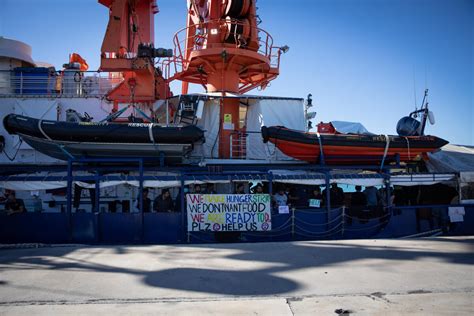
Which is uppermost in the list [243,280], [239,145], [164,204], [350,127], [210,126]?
[350,127]

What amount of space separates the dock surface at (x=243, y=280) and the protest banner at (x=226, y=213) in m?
1.95

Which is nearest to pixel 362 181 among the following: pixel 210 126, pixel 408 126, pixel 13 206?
pixel 408 126

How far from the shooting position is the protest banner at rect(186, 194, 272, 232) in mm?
11453

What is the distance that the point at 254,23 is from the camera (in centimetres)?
1616

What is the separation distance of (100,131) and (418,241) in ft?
31.5

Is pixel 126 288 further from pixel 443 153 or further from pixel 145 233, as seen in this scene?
pixel 443 153

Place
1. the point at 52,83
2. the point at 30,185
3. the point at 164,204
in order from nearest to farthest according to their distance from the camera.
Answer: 1. the point at 30,185
2. the point at 164,204
3. the point at 52,83

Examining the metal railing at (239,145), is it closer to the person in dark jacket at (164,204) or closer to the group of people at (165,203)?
the group of people at (165,203)

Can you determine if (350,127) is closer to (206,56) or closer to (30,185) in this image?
(206,56)

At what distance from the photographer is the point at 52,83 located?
17703mm

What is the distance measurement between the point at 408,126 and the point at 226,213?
290 inches

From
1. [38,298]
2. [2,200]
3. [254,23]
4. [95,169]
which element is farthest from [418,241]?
[2,200]

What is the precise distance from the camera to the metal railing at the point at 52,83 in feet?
57.1

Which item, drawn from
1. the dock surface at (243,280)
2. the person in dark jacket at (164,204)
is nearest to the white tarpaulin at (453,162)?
the dock surface at (243,280)
